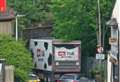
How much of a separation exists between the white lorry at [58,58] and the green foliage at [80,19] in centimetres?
280

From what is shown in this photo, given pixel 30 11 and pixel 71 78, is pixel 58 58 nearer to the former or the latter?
pixel 71 78

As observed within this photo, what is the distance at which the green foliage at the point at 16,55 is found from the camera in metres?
32.5

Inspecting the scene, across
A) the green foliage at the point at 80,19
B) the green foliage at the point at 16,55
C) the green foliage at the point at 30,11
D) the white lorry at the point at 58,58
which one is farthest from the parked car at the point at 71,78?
the green foliage at the point at 30,11

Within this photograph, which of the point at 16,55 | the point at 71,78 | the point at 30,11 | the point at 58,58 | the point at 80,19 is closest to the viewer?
the point at 16,55

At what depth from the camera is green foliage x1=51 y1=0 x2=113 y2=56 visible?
56.7 m

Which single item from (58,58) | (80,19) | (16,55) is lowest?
(58,58)

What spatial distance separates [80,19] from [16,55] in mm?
25003

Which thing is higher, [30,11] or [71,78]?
[30,11]

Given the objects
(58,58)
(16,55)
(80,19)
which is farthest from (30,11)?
(16,55)

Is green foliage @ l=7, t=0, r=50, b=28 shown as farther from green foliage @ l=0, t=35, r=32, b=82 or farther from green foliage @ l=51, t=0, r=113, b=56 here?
green foliage @ l=0, t=35, r=32, b=82

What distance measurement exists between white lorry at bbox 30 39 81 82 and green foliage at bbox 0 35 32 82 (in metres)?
17.7

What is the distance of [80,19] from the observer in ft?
189

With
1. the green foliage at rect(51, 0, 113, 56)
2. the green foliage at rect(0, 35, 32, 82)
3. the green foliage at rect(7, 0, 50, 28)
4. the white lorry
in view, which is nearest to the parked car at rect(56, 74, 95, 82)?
the white lorry

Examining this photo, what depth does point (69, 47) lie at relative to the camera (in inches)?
2083
